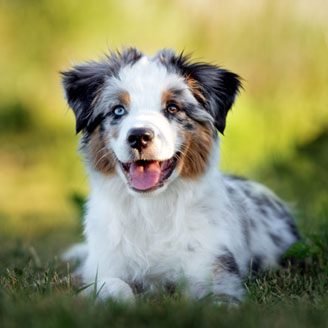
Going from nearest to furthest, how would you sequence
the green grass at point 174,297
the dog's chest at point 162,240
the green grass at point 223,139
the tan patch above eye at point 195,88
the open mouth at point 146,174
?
the green grass at point 174,297
the open mouth at point 146,174
the dog's chest at point 162,240
the tan patch above eye at point 195,88
the green grass at point 223,139

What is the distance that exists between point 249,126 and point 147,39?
8.13 ft

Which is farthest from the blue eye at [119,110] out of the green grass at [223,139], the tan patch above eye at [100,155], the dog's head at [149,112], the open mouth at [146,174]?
the green grass at [223,139]

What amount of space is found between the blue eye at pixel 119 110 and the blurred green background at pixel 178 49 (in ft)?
9.77

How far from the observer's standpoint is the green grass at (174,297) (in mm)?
3264

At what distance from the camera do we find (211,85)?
16.3ft

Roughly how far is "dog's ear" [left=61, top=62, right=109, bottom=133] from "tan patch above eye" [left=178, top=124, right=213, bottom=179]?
0.66 metres

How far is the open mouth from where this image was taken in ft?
15.1

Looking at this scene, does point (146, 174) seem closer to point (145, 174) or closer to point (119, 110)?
point (145, 174)

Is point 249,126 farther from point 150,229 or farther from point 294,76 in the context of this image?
point 150,229


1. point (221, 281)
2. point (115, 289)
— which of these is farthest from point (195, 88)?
point (115, 289)

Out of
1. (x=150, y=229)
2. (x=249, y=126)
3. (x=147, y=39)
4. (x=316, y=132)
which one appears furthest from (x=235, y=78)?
(x=147, y=39)

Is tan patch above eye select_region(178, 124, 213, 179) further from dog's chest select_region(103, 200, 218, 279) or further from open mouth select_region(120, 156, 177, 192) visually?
dog's chest select_region(103, 200, 218, 279)

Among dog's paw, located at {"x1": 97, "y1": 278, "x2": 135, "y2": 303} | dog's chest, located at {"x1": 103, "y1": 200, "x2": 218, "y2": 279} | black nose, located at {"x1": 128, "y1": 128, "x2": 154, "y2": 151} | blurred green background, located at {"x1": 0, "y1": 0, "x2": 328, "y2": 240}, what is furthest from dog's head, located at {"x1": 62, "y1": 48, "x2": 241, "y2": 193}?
blurred green background, located at {"x1": 0, "y1": 0, "x2": 328, "y2": 240}

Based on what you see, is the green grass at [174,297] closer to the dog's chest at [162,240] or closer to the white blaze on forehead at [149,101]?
the dog's chest at [162,240]
